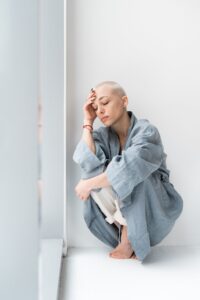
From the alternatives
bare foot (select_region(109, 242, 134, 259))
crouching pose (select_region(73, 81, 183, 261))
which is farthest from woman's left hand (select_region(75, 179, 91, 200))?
bare foot (select_region(109, 242, 134, 259))

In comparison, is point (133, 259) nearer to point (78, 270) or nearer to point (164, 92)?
point (78, 270)

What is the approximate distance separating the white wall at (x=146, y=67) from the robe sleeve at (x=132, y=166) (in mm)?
277

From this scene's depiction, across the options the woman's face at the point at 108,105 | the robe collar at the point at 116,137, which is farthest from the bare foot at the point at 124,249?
the woman's face at the point at 108,105

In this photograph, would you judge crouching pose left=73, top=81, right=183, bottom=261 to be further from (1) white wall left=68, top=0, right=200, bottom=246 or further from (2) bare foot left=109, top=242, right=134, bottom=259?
(1) white wall left=68, top=0, right=200, bottom=246

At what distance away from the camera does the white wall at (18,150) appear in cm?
56

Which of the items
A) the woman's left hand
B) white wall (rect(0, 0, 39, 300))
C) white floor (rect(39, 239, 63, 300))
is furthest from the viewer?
the woman's left hand

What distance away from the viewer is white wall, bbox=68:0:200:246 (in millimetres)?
1729

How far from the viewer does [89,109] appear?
5.42ft

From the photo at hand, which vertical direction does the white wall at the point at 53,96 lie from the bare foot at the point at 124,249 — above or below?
above

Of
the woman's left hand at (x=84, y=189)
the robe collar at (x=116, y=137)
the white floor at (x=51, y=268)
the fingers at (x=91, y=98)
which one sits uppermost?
the fingers at (x=91, y=98)

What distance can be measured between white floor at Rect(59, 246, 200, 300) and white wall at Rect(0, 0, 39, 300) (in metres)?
0.71

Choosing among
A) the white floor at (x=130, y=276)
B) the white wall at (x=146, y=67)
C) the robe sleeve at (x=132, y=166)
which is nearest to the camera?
the white floor at (x=130, y=276)

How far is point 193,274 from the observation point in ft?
4.70

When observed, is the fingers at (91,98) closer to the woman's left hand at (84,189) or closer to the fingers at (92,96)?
the fingers at (92,96)
